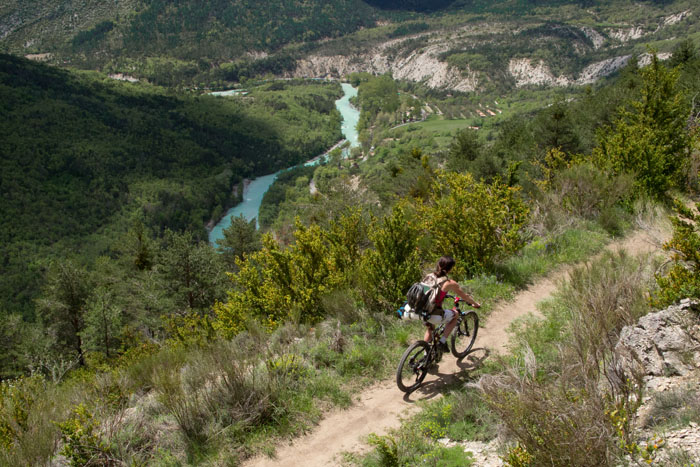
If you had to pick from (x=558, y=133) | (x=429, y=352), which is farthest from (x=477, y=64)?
(x=429, y=352)

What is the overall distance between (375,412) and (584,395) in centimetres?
271

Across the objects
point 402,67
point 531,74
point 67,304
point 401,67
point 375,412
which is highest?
point 401,67

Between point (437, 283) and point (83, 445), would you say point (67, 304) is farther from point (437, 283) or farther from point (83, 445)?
point (437, 283)

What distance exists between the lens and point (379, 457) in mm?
4426

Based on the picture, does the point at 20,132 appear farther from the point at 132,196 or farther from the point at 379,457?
the point at 379,457

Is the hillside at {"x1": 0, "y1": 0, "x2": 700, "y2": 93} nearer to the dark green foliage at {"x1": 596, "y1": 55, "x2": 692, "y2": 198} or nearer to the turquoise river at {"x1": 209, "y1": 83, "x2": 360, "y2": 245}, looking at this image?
the turquoise river at {"x1": 209, "y1": 83, "x2": 360, "y2": 245}

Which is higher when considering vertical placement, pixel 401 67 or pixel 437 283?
pixel 401 67

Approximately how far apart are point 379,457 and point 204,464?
1.97 metres

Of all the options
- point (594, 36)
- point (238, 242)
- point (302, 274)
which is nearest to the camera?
point (302, 274)

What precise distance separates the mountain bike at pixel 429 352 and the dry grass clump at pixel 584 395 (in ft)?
3.01

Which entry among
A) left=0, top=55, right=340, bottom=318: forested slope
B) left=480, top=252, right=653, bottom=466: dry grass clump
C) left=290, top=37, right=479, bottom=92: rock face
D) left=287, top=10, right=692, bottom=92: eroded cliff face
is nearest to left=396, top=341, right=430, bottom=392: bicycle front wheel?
left=480, top=252, right=653, bottom=466: dry grass clump

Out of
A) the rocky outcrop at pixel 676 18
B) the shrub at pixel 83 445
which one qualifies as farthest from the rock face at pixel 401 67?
the shrub at pixel 83 445

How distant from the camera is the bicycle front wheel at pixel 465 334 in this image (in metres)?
6.10

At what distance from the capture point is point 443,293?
549cm
